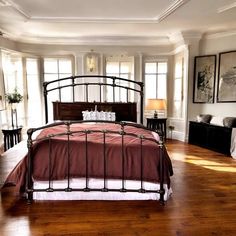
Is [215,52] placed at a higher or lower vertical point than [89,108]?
higher

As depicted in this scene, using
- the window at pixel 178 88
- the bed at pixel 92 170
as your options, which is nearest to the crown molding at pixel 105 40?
the window at pixel 178 88

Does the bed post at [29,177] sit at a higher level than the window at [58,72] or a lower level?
lower

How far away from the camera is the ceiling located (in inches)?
152

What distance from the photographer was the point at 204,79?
5777 millimetres

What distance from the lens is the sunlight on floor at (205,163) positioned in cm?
408

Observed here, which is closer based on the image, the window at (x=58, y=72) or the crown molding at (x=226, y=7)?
the crown molding at (x=226, y=7)

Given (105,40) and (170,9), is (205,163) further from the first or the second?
(105,40)

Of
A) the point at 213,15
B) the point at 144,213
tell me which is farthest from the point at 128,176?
the point at 213,15

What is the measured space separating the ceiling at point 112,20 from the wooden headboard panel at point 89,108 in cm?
166

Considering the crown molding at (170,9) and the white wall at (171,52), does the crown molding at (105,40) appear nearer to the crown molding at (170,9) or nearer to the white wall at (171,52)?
the white wall at (171,52)

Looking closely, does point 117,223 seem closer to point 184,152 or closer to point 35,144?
point 35,144

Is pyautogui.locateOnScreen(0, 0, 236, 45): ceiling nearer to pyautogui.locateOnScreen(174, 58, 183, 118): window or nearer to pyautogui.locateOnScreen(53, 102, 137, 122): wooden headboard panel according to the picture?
pyautogui.locateOnScreen(174, 58, 183, 118): window

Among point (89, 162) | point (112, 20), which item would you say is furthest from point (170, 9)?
point (89, 162)

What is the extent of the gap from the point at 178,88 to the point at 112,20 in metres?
2.58
